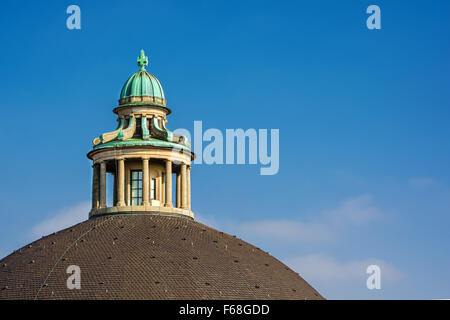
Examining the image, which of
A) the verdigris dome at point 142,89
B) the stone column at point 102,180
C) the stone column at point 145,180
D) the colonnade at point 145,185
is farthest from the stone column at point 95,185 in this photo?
the verdigris dome at point 142,89

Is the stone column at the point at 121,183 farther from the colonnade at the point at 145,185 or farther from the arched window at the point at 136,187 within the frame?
the arched window at the point at 136,187

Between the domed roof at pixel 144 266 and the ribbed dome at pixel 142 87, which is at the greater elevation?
the ribbed dome at pixel 142 87

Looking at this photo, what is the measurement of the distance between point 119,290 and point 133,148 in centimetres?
1741

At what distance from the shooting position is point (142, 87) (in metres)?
94.9

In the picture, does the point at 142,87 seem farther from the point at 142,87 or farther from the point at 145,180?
the point at 145,180

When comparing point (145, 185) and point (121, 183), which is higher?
point (121, 183)

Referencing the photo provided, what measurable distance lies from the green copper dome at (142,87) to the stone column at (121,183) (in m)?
5.94

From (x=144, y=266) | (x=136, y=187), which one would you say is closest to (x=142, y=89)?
(x=136, y=187)

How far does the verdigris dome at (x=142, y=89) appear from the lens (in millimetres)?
94562

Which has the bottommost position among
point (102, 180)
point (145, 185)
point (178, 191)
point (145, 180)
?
point (145, 185)

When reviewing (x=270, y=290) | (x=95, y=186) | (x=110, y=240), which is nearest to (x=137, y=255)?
(x=110, y=240)

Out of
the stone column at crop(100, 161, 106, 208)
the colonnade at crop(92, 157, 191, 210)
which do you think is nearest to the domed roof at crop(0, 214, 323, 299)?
the colonnade at crop(92, 157, 191, 210)

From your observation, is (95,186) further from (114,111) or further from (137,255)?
(137,255)

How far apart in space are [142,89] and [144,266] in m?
20.3
